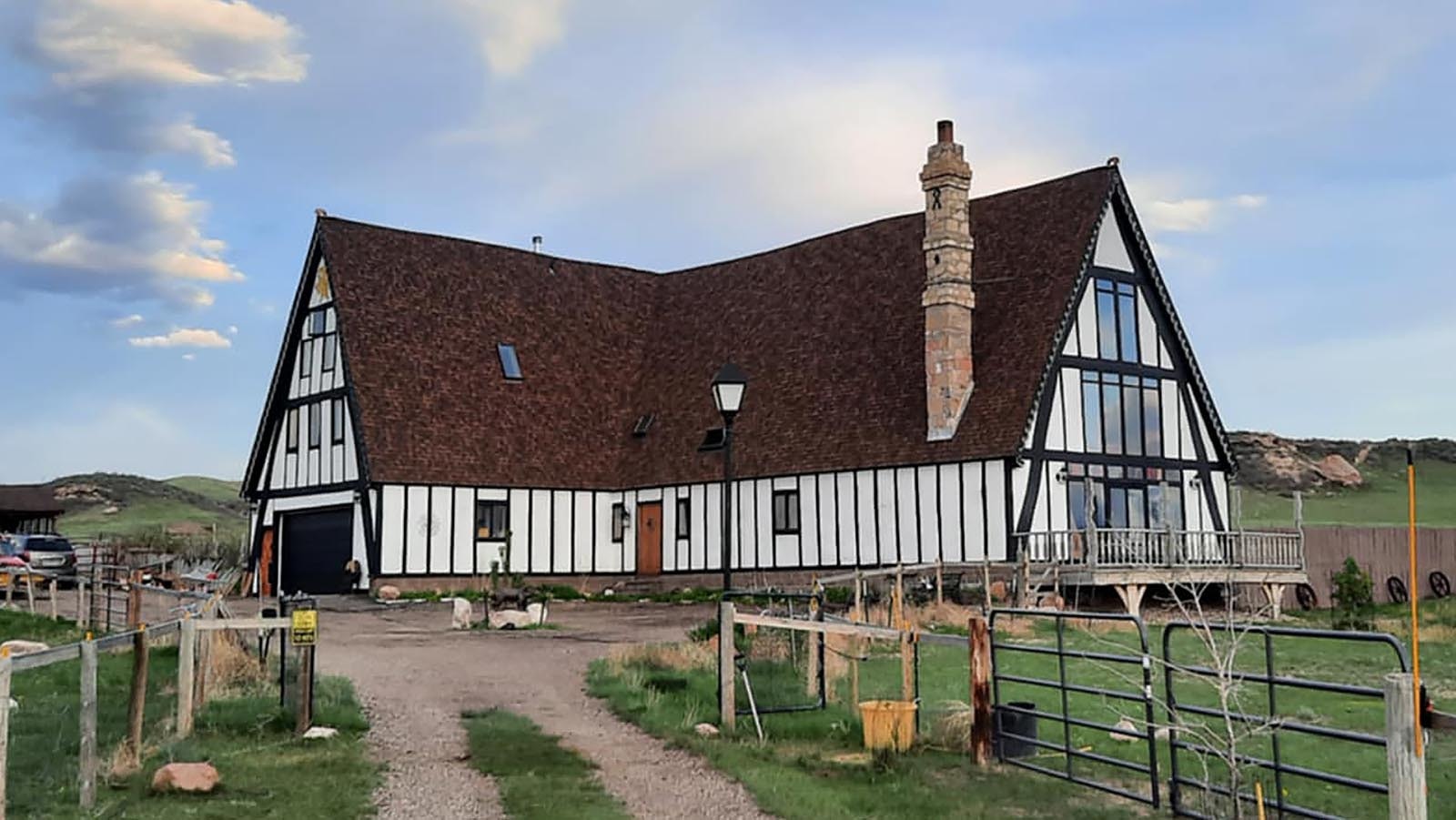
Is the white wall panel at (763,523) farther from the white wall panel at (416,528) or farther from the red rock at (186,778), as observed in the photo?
the red rock at (186,778)

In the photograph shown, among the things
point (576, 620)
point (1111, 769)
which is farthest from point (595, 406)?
point (1111, 769)

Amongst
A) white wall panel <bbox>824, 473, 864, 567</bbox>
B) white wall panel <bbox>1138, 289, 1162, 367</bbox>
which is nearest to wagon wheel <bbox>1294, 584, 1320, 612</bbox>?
white wall panel <bbox>1138, 289, 1162, 367</bbox>

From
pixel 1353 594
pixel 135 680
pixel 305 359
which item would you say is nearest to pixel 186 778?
pixel 135 680

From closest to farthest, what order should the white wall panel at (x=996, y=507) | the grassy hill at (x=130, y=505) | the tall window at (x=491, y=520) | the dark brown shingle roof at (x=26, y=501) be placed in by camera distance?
the white wall panel at (x=996, y=507) → the tall window at (x=491, y=520) → the dark brown shingle roof at (x=26, y=501) → the grassy hill at (x=130, y=505)

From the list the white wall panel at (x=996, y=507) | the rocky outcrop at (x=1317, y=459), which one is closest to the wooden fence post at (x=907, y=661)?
the white wall panel at (x=996, y=507)

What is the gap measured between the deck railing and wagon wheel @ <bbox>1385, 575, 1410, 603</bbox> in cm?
804

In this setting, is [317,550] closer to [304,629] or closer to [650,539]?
[650,539]

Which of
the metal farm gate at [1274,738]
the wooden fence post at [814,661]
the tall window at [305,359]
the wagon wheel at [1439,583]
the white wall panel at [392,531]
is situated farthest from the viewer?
the wagon wheel at [1439,583]

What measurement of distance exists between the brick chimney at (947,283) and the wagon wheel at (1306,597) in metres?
10.9

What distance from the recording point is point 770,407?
3594 cm

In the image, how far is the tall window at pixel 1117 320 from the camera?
32.8 m

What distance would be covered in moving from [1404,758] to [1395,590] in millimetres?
35327

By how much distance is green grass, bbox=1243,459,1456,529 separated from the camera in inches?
2822

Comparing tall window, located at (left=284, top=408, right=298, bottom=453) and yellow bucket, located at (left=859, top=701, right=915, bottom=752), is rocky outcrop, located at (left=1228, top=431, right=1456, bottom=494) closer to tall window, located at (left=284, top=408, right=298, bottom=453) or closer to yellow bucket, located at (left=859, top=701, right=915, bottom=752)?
tall window, located at (left=284, top=408, right=298, bottom=453)
